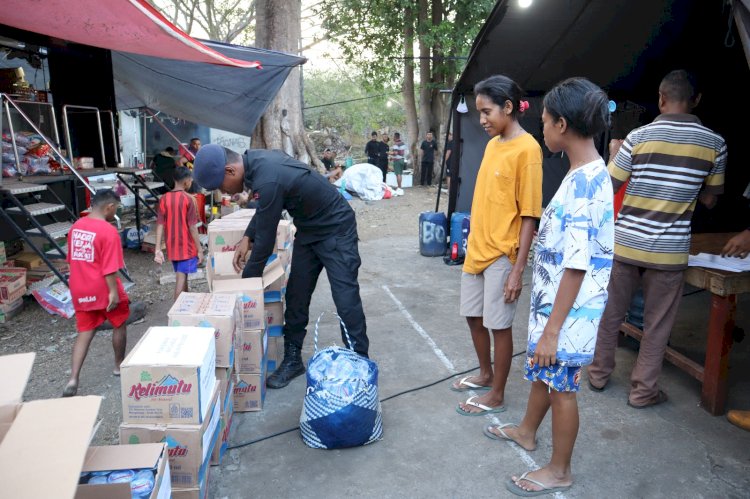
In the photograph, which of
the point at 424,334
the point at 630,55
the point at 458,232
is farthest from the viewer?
the point at 458,232

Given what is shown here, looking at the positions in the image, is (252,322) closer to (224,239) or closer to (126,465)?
(224,239)

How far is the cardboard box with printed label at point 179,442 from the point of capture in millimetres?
2449

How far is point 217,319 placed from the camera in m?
3.02

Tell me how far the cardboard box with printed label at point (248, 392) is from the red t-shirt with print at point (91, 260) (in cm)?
125

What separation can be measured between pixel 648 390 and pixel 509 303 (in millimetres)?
1239

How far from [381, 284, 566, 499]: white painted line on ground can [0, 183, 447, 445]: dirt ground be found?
238 centimetres

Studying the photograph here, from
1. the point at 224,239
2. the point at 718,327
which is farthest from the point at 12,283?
the point at 718,327

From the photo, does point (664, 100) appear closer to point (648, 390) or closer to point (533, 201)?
point (533, 201)

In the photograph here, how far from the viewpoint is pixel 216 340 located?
9.92 ft


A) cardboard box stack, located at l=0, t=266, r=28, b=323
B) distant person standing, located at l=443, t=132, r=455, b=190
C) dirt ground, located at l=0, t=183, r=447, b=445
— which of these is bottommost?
dirt ground, located at l=0, t=183, r=447, b=445

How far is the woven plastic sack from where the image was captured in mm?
3000

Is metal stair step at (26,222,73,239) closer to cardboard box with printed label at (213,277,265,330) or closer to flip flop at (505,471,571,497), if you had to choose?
cardboard box with printed label at (213,277,265,330)

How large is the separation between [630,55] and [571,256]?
16.8ft

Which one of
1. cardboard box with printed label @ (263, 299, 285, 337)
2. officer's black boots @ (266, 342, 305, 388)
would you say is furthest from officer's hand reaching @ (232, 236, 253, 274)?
officer's black boots @ (266, 342, 305, 388)
